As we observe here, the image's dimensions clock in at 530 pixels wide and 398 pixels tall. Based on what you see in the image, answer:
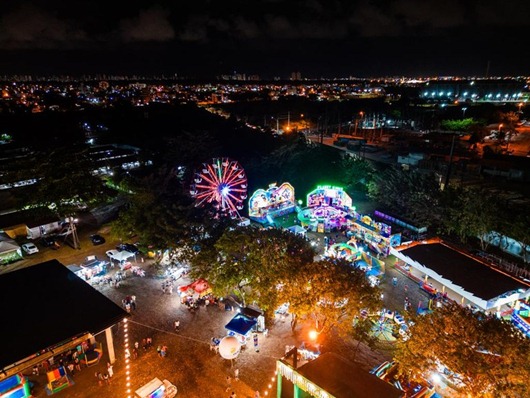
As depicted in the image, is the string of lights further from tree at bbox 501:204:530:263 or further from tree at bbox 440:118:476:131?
tree at bbox 440:118:476:131

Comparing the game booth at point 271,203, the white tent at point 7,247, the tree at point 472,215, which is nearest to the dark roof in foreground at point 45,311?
the white tent at point 7,247

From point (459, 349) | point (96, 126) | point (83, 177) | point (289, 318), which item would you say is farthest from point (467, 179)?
point (96, 126)

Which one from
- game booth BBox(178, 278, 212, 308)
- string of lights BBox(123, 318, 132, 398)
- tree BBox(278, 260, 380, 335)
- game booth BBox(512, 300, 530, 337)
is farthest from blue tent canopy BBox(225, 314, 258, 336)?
game booth BBox(512, 300, 530, 337)

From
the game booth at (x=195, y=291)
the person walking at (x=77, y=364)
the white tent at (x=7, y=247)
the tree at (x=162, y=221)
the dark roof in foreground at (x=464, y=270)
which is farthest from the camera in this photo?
the white tent at (x=7, y=247)

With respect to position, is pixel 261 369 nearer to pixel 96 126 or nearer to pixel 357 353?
pixel 357 353

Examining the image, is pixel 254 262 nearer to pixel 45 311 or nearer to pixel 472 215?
pixel 45 311

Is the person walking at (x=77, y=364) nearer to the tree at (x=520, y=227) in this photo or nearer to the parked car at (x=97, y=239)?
the parked car at (x=97, y=239)
